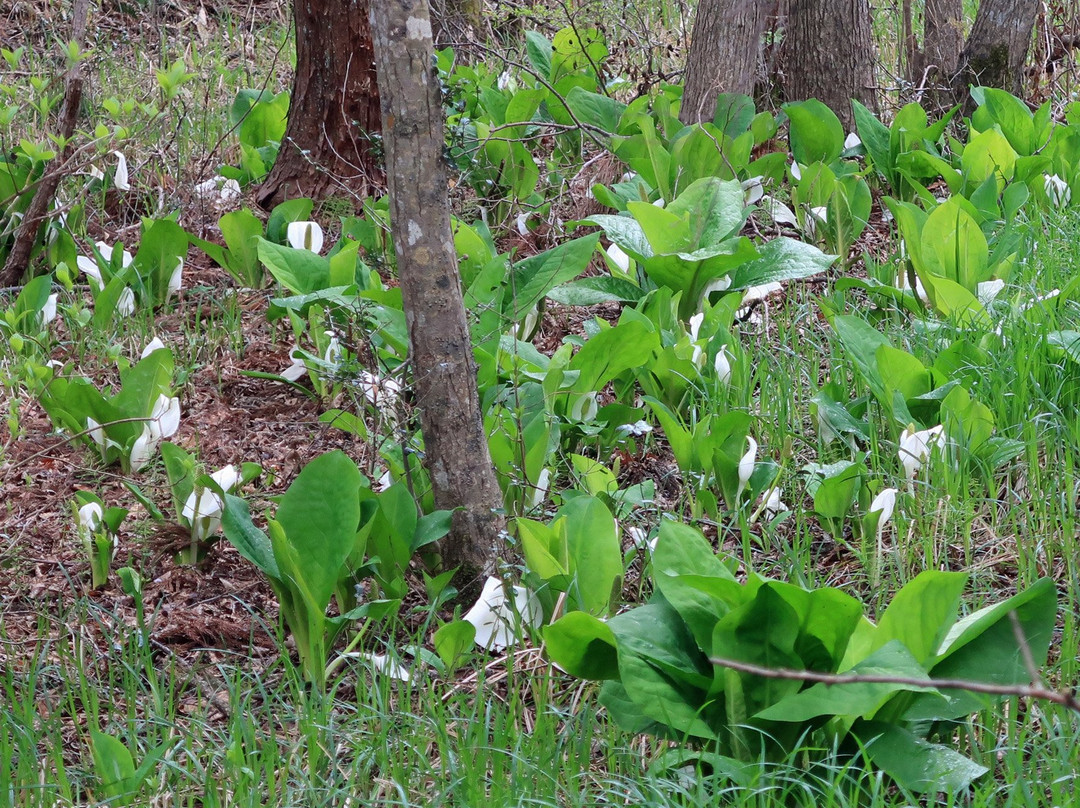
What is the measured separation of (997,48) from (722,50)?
68.7 inches

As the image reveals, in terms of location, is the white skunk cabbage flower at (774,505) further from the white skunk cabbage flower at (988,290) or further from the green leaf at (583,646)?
the white skunk cabbage flower at (988,290)

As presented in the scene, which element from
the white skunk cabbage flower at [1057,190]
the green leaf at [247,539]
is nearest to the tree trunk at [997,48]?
the white skunk cabbage flower at [1057,190]

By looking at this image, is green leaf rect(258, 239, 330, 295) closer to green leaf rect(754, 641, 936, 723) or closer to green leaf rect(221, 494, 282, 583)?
green leaf rect(221, 494, 282, 583)

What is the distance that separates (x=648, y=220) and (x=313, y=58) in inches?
77.9

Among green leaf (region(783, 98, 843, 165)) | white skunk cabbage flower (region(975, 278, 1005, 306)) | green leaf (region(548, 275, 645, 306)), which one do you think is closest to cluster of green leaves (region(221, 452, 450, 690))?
green leaf (region(548, 275, 645, 306))

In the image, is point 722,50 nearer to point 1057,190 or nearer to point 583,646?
point 1057,190

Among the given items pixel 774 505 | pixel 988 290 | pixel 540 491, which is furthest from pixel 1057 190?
pixel 540 491

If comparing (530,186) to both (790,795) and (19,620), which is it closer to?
(19,620)

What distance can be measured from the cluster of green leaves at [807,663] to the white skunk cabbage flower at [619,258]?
1.93m

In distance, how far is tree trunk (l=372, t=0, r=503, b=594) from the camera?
2.32 metres

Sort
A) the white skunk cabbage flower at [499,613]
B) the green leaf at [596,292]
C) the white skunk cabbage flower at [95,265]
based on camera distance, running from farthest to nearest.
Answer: the white skunk cabbage flower at [95,265] < the green leaf at [596,292] < the white skunk cabbage flower at [499,613]

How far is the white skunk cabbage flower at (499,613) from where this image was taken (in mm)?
2299

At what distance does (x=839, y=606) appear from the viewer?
1807 millimetres

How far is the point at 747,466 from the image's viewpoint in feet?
8.75
